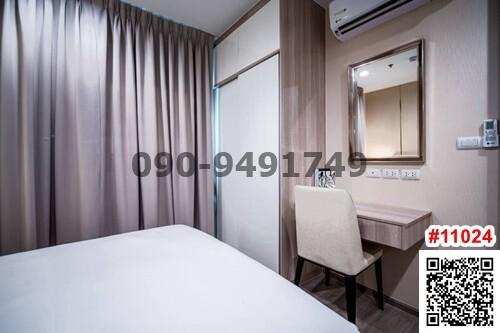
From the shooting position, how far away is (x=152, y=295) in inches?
30.2

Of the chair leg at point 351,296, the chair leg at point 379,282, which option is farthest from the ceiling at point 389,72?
the chair leg at point 351,296

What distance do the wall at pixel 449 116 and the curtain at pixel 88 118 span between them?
6.40ft

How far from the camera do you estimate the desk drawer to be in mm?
1343

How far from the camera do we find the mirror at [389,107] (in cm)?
159

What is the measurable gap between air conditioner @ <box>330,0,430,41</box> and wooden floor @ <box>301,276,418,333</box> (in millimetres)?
2239

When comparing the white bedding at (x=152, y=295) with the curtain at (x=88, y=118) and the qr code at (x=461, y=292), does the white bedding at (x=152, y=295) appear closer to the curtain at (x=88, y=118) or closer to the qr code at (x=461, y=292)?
the curtain at (x=88, y=118)

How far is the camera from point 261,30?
6.61ft

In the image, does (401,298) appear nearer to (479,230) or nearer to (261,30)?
(479,230)

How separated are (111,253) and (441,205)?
2.09 meters

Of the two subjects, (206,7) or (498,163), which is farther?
(206,7)

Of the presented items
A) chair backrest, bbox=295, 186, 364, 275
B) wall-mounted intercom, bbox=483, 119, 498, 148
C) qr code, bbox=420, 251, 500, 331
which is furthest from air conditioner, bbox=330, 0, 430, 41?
qr code, bbox=420, 251, 500, 331

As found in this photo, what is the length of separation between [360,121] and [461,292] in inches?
53.2

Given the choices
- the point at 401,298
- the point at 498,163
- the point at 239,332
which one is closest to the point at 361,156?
the point at 498,163

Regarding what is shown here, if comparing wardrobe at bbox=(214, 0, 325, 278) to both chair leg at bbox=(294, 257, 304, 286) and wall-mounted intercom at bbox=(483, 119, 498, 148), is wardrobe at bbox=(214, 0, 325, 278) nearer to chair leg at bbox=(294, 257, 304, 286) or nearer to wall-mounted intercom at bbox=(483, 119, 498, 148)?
chair leg at bbox=(294, 257, 304, 286)
